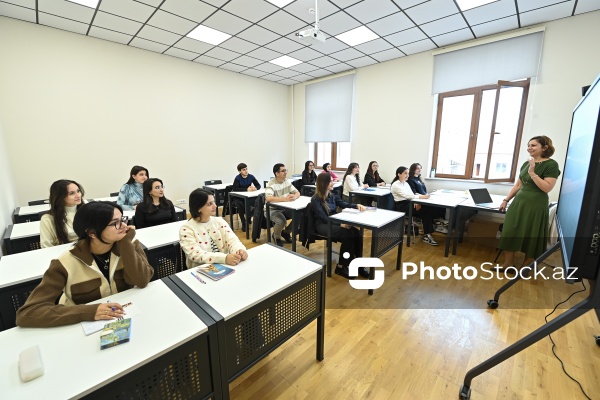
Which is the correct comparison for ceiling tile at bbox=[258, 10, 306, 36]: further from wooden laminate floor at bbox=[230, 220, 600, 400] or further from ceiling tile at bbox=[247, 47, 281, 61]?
wooden laminate floor at bbox=[230, 220, 600, 400]

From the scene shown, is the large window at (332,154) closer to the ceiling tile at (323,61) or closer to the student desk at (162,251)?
the ceiling tile at (323,61)

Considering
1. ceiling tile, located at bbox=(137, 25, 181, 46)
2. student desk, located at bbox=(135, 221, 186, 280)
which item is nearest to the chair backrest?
student desk, located at bbox=(135, 221, 186, 280)

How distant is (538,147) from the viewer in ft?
8.06

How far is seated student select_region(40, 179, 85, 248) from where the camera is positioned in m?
2.04

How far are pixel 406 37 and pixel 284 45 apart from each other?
2.05m

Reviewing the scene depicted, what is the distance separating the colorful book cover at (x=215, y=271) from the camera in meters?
1.47

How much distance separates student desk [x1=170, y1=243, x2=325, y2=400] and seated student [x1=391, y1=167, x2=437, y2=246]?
109 inches

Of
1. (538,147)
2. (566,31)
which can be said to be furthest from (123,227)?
(566,31)

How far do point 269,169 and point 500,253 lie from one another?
18.2 ft

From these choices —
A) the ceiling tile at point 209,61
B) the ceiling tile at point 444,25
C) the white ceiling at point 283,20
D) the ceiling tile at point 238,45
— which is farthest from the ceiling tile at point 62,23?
the ceiling tile at point 444,25

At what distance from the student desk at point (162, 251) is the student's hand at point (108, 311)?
2.93ft

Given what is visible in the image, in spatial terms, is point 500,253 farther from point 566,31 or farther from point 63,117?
A: point 63,117

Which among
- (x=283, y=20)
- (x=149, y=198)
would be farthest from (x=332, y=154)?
(x=149, y=198)

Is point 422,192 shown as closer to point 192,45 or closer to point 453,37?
point 453,37
